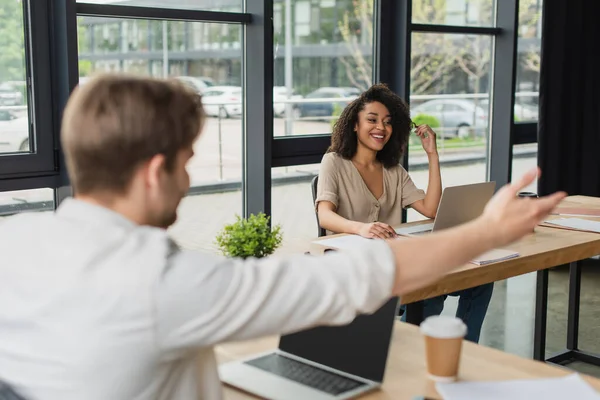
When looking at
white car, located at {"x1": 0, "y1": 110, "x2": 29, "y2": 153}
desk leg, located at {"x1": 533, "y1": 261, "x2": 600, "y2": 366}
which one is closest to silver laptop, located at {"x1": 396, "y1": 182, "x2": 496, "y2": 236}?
desk leg, located at {"x1": 533, "y1": 261, "x2": 600, "y2": 366}

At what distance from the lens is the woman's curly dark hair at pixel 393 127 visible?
11.8 ft

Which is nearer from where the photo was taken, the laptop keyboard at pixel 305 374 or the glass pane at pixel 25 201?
the laptop keyboard at pixel 305 374

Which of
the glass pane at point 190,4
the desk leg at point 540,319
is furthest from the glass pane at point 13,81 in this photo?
the desk leg at point 540,319

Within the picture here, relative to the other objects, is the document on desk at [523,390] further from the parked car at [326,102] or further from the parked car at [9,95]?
the parked car at [326,102]

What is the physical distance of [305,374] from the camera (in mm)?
1713

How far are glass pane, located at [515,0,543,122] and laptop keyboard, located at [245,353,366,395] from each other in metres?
4.36

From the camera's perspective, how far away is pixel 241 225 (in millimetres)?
2354

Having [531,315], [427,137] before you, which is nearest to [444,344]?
[427,137]

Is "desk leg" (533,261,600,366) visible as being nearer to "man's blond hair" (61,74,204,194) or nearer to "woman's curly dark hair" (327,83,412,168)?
"woman's curly dark hair" (327,83,412,168)

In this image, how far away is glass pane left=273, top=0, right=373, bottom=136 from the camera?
14.1ft

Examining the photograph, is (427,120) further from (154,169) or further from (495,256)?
(154,169)

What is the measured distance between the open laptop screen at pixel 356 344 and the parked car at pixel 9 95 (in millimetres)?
2119

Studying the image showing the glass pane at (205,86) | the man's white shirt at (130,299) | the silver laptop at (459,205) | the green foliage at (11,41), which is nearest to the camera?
the man's white shirt at (130,299)

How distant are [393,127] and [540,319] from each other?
3.53 ft
